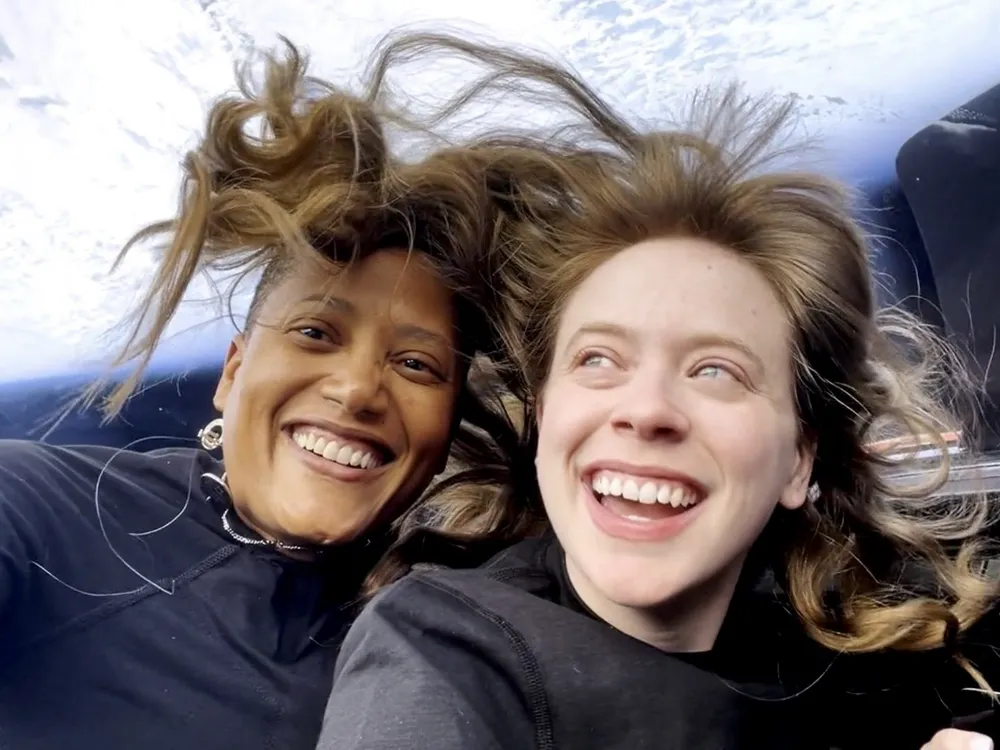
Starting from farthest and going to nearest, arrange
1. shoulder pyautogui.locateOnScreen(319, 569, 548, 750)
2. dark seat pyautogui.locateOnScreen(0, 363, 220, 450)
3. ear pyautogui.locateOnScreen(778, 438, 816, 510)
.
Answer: dark seat pyautogui.locateOnScreen(0, 363, 220, 450)
ear pyautogui.locateOnScreen(778, 438, 816, 510)
shoulder pyautogui.locateOnScreen(319, 569, 548, 750)

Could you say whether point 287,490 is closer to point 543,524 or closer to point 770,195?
point 543,524

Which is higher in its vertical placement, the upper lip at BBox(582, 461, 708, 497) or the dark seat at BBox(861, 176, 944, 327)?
the dark seat at BBox(861, 176, 944, 327)

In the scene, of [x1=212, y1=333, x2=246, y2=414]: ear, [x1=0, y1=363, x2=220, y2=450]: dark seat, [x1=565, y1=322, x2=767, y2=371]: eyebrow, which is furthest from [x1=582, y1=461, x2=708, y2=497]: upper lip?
[x1=0, y1=363, x2=220, y2=450]: dark seat

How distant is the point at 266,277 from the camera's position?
88cm

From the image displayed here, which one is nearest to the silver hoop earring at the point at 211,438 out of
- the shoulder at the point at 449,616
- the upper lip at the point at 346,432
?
the upper lip at the point at 346,432

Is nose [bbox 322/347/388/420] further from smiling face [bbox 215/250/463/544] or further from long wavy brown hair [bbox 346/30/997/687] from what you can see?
long wavy brown hair [bbox 346/30/997/687]

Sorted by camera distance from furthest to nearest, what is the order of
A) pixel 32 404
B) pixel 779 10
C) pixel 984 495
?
pixel 779 10 < pixel 32 404 < pixel 984 495

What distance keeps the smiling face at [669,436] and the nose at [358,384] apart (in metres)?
0.17

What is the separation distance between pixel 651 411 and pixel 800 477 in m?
0.21

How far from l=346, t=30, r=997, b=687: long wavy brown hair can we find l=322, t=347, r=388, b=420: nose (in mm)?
158

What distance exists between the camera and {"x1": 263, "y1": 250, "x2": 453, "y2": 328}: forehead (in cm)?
82

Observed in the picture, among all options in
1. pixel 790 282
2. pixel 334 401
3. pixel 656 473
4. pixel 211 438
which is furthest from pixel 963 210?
pixel 211 438

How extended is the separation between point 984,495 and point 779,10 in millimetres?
772

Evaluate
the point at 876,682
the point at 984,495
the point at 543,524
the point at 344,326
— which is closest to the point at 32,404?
the point at 344,326
